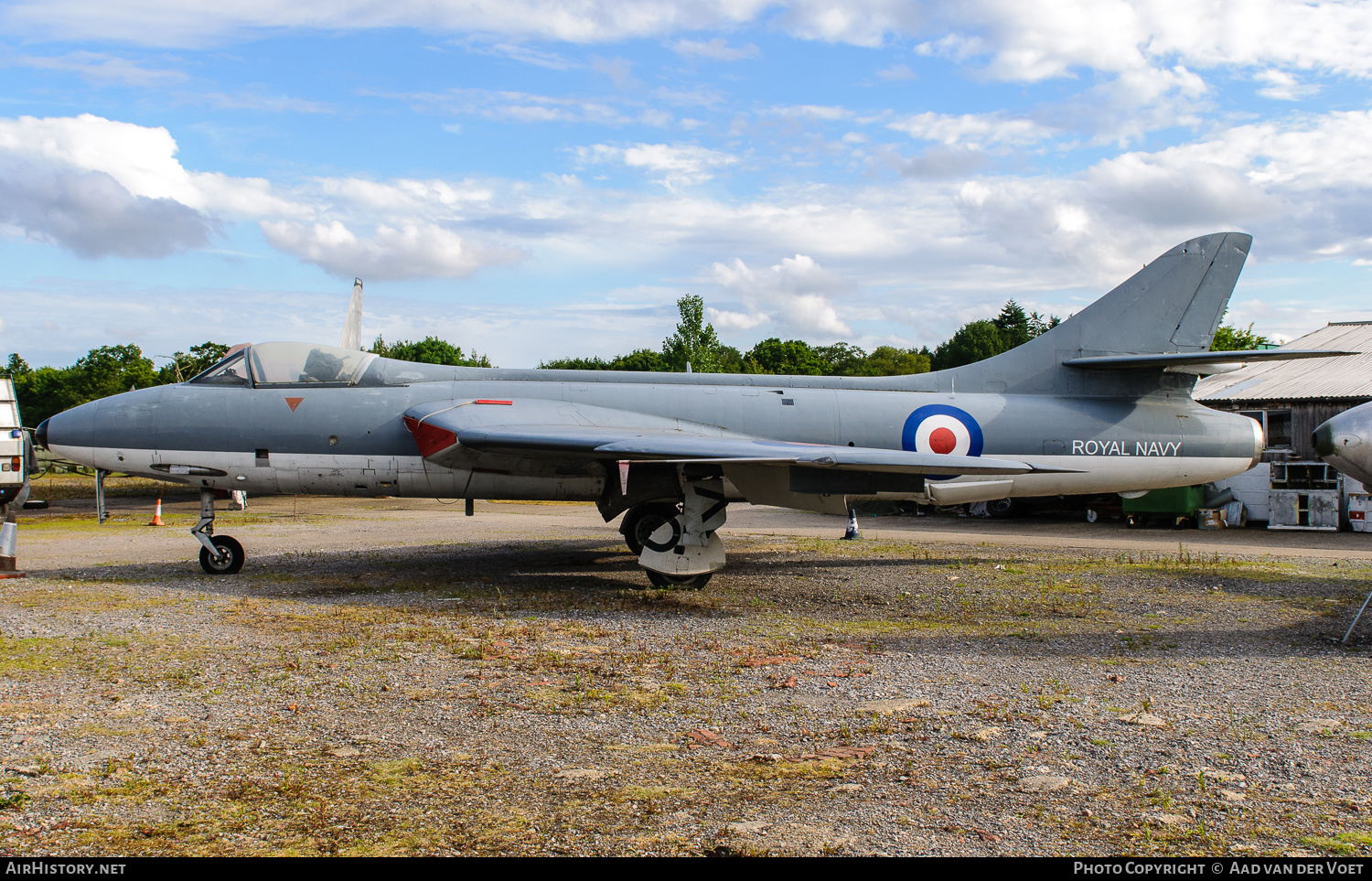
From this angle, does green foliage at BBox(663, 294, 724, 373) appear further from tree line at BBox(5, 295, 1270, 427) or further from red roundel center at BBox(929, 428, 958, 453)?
red roundel center at BBox(929, 428, 958, 453)

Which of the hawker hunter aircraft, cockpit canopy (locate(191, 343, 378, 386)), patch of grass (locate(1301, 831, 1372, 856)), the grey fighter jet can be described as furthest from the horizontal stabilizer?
cockpit canopy (locate(191, 343, 378, 386))

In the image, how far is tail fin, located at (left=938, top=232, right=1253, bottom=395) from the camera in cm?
1204

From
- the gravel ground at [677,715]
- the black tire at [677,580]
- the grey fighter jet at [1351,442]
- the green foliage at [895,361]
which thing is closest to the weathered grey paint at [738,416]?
the black tire at [677,580]

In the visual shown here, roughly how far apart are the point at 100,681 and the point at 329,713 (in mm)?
1840

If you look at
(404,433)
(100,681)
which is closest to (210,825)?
(100,681)

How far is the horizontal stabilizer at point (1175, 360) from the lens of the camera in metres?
10.6

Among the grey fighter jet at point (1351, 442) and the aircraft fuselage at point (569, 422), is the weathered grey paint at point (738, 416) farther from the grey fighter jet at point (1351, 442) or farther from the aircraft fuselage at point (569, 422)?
the grey fighter jet at point (1351, 442)

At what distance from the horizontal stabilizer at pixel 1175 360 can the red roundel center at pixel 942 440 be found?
2.20m

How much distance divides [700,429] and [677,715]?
236 inches

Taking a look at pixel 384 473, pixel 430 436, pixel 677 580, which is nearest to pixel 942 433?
pixel 677 580

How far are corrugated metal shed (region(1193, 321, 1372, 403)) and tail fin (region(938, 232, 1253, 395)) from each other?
9.26 metres

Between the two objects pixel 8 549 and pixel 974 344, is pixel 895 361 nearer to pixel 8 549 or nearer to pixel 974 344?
pixel 974 344

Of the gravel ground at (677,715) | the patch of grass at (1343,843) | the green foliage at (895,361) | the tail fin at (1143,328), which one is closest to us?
the patch of grass at (1343,843)
